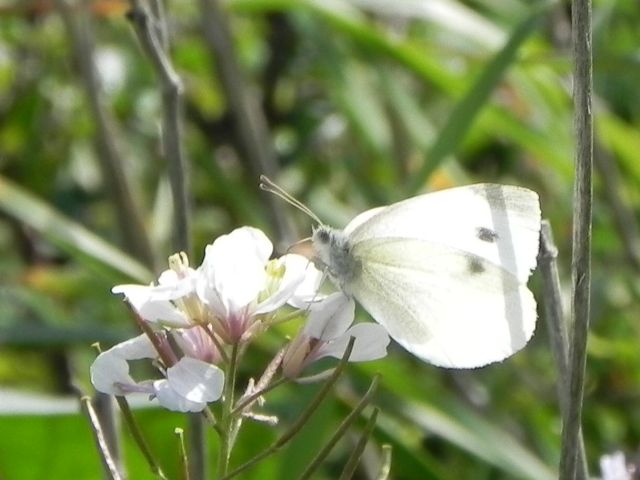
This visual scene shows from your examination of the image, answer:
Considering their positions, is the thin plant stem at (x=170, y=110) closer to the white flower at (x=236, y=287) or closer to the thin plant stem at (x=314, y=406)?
the white flower at (x=236, y=287)

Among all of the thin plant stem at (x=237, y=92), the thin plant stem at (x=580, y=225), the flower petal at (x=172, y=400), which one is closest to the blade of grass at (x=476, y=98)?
the thin plant stem at (x=237, y=92)

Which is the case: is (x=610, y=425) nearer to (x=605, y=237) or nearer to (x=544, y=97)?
(x=605, y=237)

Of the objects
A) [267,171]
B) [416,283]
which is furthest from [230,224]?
[416,283]

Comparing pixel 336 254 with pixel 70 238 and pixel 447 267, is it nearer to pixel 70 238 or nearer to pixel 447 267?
pixel 447 267

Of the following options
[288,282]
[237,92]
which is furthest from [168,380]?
[237,92]

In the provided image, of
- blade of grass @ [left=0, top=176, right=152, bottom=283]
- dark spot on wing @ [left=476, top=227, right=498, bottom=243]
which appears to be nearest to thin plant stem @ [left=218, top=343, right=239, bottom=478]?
dark spot on wing @ [left=476, top=227, right=498, bottom=243]

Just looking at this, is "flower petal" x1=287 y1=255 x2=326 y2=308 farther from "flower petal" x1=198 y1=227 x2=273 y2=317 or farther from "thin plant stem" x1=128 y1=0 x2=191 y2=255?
"thin plant stem" x1=128 y1=0 x2=191 y2=255
